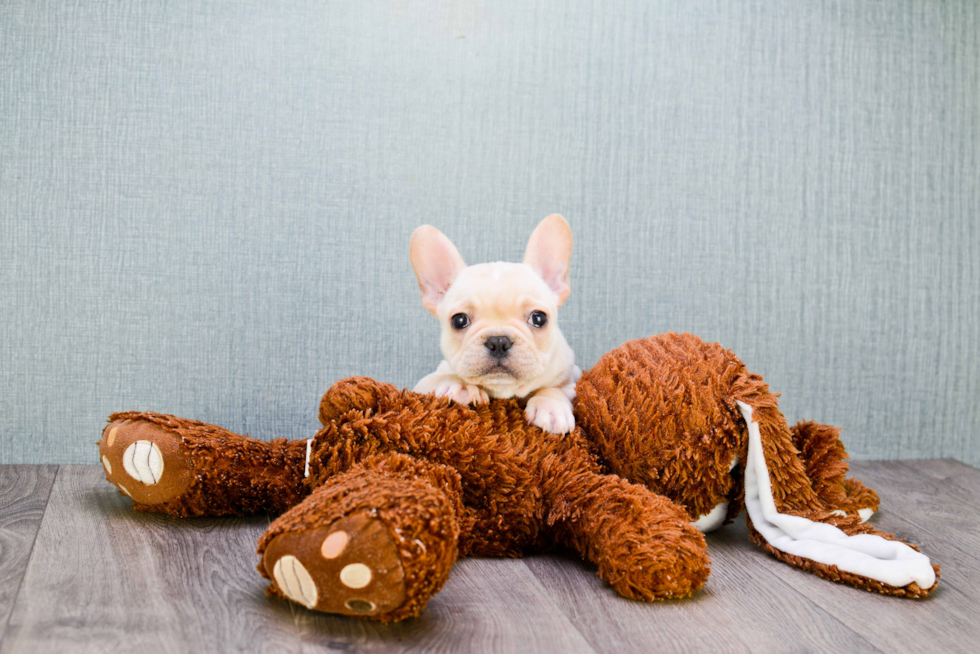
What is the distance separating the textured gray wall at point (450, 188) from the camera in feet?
5.36

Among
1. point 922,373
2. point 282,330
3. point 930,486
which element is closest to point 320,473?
point 282,330

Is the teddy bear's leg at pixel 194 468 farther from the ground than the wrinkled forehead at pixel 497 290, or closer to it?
closer to it

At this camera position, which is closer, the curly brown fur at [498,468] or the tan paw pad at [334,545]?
the tan paw pad at [334,545]

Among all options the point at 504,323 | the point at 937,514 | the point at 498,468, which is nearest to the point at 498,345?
the point at 504,323

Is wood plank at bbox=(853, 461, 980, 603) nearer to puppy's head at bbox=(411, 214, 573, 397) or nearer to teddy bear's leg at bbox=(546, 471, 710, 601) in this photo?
teddy bear's leg at bbox=(546, 471, 710, 601)

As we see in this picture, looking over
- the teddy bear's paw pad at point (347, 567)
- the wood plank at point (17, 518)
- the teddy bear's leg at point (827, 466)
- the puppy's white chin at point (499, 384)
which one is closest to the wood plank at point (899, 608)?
the teddy bear's leg at point (827, 466)

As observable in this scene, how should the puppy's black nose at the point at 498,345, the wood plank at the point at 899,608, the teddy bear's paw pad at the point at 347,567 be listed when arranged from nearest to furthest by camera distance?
the teddy bear's paw pad at the point at 347,567, the wood plank at the point at 899,608, the puppy's black nose at the point at 498,345

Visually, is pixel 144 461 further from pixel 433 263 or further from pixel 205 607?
pixel 433 263

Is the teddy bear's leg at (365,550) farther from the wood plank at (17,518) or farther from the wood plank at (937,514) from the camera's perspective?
the wood plank at (937,514)

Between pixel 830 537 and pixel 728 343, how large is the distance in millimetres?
792

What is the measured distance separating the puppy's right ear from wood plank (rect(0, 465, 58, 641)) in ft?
2.37

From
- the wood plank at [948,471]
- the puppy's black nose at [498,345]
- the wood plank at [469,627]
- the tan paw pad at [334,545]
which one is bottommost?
the wood plank at [948,471]

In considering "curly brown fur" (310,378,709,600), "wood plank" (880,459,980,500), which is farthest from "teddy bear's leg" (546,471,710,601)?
"wood plank" (880,459,980,500)

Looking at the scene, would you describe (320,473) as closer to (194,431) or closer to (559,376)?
(194,431)
